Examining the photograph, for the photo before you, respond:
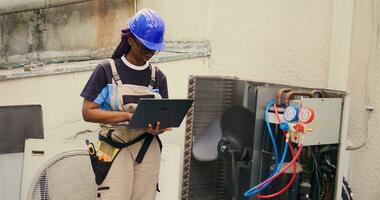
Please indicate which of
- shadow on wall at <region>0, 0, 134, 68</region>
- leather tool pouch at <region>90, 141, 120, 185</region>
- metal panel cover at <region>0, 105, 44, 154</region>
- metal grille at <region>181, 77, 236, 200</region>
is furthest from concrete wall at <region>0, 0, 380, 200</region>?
leather tool pouch at <region>90, 141, 120, 185</region>

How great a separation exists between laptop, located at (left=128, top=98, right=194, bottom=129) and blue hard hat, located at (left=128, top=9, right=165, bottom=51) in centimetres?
35

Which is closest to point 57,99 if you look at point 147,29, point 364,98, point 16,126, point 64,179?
point 16,126

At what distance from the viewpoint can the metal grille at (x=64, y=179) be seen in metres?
3.02

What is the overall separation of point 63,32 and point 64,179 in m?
2.18

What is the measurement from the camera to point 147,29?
2352mm

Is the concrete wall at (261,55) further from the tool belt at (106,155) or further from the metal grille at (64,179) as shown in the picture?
the tool belt at (106,155)

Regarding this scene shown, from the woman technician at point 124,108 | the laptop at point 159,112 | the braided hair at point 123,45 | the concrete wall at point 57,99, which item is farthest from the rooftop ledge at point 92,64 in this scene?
the laptop at point 159,112

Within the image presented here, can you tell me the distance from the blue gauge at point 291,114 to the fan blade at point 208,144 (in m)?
0.80

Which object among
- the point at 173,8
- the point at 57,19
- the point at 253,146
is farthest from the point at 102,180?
the point at 57,19

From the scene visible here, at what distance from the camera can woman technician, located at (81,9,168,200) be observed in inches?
92.7

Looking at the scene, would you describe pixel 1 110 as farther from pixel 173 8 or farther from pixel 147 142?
pixel 173 8

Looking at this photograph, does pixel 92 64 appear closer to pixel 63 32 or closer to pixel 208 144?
pixel 63 32

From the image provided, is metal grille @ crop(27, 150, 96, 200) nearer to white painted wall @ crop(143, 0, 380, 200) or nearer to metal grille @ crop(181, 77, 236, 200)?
metal grille @ crop(181, 77, 236, 200)

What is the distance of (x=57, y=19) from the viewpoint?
4684mm
